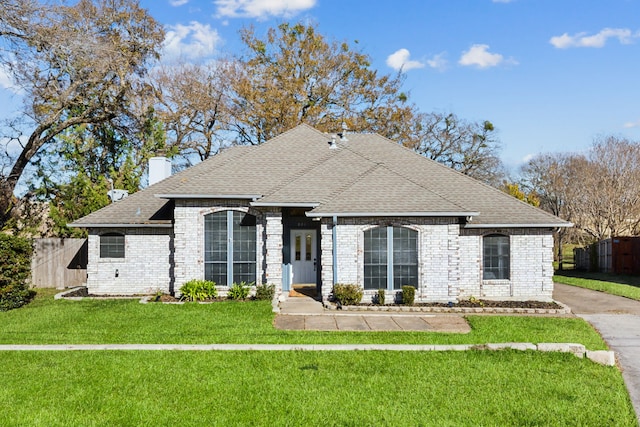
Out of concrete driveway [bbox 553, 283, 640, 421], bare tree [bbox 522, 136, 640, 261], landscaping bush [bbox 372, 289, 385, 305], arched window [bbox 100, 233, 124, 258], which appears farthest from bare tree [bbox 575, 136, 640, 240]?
arched window [bbox 100, 233, 124, 258]

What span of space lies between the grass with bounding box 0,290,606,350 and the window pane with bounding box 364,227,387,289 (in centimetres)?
337

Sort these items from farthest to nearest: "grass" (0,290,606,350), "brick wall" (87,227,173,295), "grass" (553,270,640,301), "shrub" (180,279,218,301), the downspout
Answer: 1. "grass" (553,270,640,301)
2. "brick wall" (87,227,173,295)
3. "shrub" (180,279,218,301)
4. the downspout
5. "grass" (0,290,606,350)

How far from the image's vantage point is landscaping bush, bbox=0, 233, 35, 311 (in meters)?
16.3

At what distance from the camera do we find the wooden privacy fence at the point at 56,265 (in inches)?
915

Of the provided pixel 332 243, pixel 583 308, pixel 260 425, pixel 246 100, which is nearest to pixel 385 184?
pixel 332 243

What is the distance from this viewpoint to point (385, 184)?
60.6 feet

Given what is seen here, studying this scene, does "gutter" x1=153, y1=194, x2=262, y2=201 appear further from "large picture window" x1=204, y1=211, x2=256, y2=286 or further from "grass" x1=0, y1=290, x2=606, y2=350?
"grass" x1=0, y1=290, x2=606, y2=350

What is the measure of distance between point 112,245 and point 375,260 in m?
9.95

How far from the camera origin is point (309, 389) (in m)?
8.38

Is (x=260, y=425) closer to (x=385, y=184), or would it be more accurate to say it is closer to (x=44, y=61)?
(x=385, y=184)

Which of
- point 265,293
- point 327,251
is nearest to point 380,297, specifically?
point 327,251

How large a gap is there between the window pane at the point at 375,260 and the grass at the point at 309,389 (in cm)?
671

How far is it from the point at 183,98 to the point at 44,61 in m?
15.6

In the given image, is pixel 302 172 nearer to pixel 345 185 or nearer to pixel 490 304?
pixel 345 185
